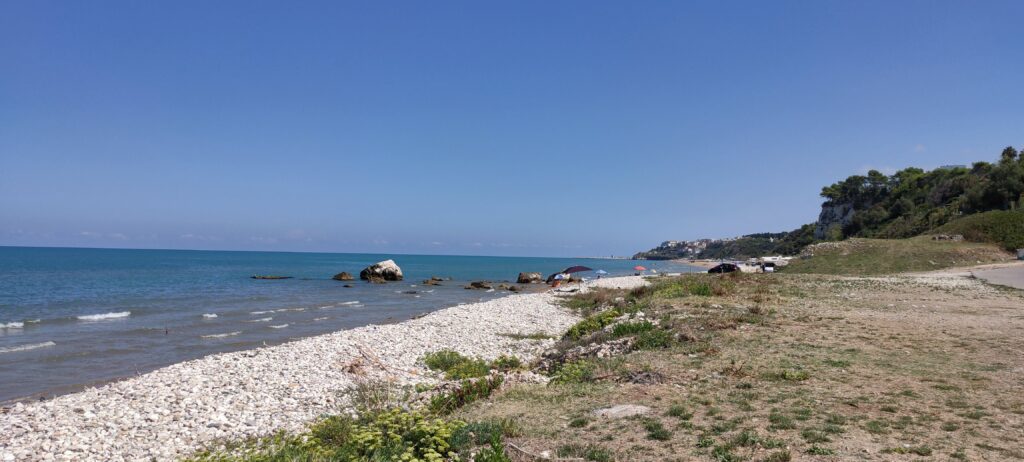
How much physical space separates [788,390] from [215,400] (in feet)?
38.6

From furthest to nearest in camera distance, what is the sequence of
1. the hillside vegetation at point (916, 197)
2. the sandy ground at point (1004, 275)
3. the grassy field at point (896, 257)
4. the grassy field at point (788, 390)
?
the hillside vegetation at point (916, 197), the grassy field at point (896, 257), the sandy ground at point (1004, 275), the grassy field at point (788, 390)

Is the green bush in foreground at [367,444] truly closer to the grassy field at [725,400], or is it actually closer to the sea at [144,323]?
the grassy field at [725,400]

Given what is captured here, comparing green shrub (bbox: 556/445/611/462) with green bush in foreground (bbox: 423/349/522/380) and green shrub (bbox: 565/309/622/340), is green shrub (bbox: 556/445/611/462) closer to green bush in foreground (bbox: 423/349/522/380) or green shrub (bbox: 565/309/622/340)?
green bush in foreground (bbox: 423/349/522/380)

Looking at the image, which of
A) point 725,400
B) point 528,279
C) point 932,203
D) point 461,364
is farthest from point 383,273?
point 932,203

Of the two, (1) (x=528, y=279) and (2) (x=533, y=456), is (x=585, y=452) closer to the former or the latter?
(2) (x=533, y=456)

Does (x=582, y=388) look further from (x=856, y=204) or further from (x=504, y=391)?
(x=856, y=204)

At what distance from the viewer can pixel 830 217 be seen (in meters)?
104

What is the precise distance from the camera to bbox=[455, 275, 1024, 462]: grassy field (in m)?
6.50

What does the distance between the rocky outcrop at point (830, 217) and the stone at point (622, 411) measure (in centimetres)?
10278

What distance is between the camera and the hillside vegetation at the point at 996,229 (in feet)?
133

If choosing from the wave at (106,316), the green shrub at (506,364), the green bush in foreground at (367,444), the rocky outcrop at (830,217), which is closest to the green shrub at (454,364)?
the green shrub at (506,364)

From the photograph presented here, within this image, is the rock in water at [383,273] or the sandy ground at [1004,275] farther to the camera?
the rock in water at [383,273]

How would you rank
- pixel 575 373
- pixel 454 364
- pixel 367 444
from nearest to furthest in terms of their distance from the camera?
pixel 367 444 → pixel 575 373 → pixel 454 364

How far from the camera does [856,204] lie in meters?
97.6
